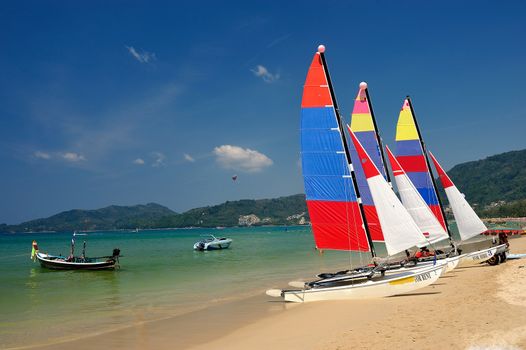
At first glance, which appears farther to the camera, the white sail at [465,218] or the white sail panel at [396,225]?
the white sail at [465,218]

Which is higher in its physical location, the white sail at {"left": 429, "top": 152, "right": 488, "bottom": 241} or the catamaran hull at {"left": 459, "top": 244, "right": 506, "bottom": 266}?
the white sail at {"left": 429, "top": 152, "right": 488, "bottom": 241}

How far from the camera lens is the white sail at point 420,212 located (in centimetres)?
1958

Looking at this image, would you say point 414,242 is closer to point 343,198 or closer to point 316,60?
point 343,198

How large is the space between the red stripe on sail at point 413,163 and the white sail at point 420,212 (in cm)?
497


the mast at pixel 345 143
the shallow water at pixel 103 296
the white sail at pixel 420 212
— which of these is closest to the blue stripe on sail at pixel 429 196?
the white sail at pixel 420 212

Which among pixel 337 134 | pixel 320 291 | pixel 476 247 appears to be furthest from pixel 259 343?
pixel 476 247

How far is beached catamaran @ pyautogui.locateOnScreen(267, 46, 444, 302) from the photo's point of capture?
50.8ft

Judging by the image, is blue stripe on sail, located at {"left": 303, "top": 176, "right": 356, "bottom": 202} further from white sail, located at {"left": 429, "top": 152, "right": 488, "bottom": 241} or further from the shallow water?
white sail, located at {"left": 429, "top": 152, "right": 488, "bottom": 241}

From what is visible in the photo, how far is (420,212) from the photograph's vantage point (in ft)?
65.0

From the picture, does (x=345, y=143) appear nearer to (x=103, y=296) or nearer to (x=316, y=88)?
(x=316, y=88)

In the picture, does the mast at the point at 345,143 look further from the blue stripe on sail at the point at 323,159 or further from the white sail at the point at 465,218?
the white sail at the point at 465,218

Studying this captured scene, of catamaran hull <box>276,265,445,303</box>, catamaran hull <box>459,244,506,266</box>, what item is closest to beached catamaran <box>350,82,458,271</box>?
catamaran hull <box>459,244,506,266</box>

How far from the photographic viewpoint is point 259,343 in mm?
11461

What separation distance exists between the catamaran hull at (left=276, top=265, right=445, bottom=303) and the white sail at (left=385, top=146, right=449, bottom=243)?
14.6 ft
